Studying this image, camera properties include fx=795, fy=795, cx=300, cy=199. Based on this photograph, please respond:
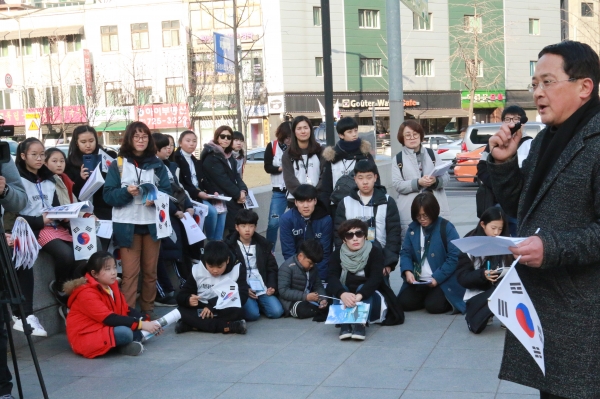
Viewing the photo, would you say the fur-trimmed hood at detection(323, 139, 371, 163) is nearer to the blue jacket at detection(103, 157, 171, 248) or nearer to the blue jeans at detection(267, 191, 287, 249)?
the blue jeans at detection(267, 191, 287, 249)

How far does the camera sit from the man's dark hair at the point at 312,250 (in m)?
7.60

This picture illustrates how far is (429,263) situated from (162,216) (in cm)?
256

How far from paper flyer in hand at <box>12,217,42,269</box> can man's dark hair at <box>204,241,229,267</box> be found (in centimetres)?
148

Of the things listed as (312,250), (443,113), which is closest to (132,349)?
(312,250)

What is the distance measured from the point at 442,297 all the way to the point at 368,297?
2.62ft

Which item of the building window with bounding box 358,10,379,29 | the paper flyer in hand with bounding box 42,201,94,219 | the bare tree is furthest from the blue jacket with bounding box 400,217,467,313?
the bare tree

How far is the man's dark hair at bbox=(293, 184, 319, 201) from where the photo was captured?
8117mm

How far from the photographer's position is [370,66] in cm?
5191

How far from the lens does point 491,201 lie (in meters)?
8.18

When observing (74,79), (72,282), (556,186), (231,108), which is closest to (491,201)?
(72,282)

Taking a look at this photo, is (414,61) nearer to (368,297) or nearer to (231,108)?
(231,108)

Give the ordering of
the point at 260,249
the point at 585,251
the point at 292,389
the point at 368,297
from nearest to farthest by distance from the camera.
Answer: the point at 585,251, the point at 292,389, the point at 368,297, the point at 260,249

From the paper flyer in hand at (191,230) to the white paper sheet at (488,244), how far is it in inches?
223

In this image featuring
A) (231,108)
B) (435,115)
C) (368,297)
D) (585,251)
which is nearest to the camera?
(585,251)
